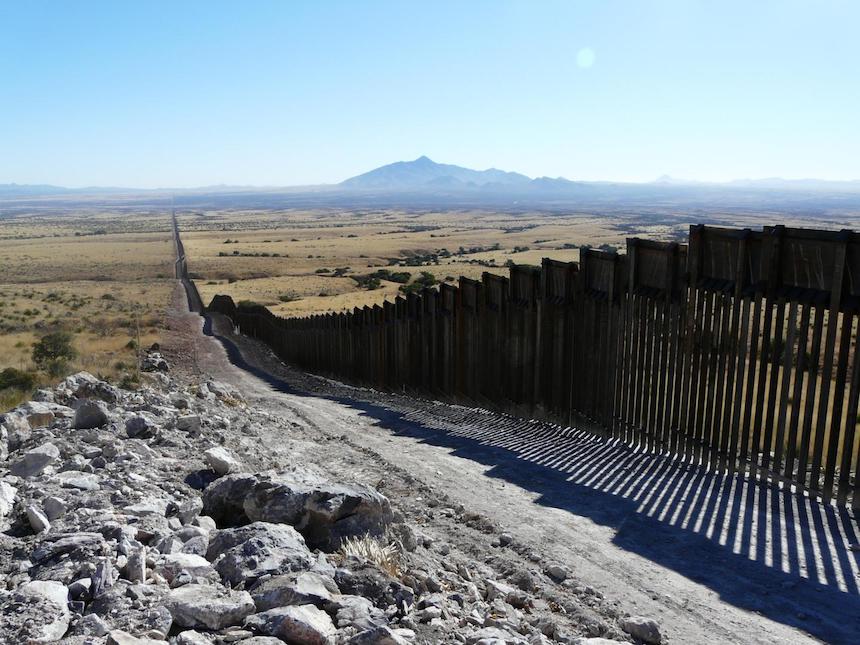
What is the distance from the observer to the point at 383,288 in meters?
56.9

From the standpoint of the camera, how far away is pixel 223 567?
3867 millimetres

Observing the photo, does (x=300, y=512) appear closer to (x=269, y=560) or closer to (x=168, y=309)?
(x=269, y=560)

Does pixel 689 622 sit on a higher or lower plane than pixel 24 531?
lower

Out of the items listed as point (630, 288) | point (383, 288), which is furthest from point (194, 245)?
point (630, 288)

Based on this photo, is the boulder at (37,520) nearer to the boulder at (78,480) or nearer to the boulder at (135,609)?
the boulder at (78,480)

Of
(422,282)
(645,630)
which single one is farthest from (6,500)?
(422,282)

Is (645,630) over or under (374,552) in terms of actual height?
under

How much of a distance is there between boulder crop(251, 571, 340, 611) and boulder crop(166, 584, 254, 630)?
0.08 meters

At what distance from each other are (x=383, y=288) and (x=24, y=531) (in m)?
52.5

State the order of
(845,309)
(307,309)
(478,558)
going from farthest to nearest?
(307,309)
(845,309)
(478,558)

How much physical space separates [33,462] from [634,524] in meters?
4.53

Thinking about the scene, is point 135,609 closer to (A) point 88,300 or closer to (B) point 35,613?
(B) point 35,613

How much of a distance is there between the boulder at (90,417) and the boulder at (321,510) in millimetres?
3017

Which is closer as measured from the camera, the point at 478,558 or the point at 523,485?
the point at 478,558
